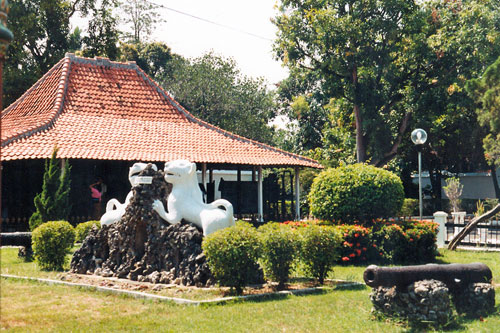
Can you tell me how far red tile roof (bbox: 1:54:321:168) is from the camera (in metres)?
19.5

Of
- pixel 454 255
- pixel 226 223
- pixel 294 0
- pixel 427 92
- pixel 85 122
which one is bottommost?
pixel 454 255

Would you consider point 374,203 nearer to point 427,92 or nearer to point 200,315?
point 200,315

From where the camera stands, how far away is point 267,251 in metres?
9.59

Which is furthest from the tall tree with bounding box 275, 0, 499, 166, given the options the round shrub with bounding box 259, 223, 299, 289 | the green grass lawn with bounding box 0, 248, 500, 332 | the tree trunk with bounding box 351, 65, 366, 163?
the green grass lawn with bounding box 0, 248, 500, 332

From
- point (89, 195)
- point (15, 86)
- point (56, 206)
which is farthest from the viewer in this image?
point (15, 86)

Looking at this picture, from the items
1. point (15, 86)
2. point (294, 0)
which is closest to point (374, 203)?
point (294, 0)

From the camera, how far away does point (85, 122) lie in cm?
2128

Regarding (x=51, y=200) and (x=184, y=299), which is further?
(x=51, y=200)

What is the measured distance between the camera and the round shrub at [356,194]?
45.2 ft

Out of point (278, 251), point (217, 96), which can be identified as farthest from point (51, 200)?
point (217, 96)

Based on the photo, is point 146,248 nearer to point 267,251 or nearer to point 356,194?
point 267,251

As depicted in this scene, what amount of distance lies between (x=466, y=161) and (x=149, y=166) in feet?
103

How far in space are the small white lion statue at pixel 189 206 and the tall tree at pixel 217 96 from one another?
95.8 ft

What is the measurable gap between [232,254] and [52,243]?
4910 millimetres
